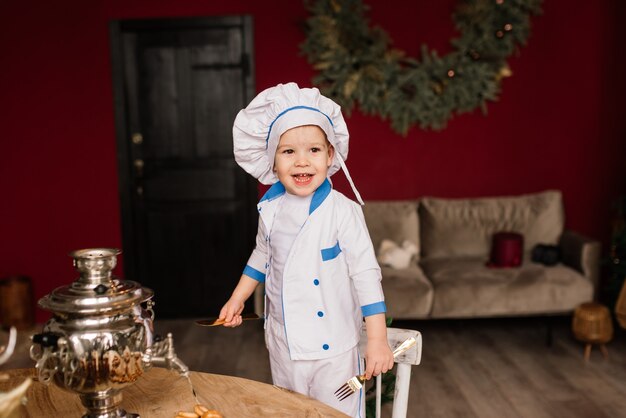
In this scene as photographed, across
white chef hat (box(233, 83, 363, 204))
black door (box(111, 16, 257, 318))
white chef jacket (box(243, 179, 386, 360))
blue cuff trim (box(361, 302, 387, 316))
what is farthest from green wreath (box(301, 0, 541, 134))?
blue cuff trim (box(361, 302, 387, 316))

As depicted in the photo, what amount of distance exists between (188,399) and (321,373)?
1.28 feet

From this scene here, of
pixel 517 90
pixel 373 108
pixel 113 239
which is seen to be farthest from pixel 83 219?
pixel 517 90

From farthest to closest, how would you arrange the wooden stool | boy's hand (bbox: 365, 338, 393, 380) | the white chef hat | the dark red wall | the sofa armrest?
the dark red wall, the sofa armrest, the wooden stool, the white chef hat, boy's hand (bbox: 365, 338, 393, 380)

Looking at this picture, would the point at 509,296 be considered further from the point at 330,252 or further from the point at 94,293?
the point at 94,293

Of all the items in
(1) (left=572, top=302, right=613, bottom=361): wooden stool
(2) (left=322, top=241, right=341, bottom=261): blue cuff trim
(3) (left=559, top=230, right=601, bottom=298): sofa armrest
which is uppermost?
(2) (left=322, top=241, right=341, bottom=261): blue cuff trim

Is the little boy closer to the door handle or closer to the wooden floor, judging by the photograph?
the wooden floor

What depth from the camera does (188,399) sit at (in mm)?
1209

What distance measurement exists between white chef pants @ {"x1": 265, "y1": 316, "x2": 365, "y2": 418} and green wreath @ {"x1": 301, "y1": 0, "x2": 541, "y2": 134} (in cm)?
281

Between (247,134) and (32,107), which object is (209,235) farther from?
(247,134)

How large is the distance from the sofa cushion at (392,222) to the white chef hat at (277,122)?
2.45 m

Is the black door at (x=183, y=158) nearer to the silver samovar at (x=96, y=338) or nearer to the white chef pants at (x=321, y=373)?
the white chef pants at (x=321, y=373)

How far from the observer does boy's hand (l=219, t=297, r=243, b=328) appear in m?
1.44

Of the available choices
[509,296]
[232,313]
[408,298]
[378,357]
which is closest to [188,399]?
[232,313]

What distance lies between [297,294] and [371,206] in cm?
262
